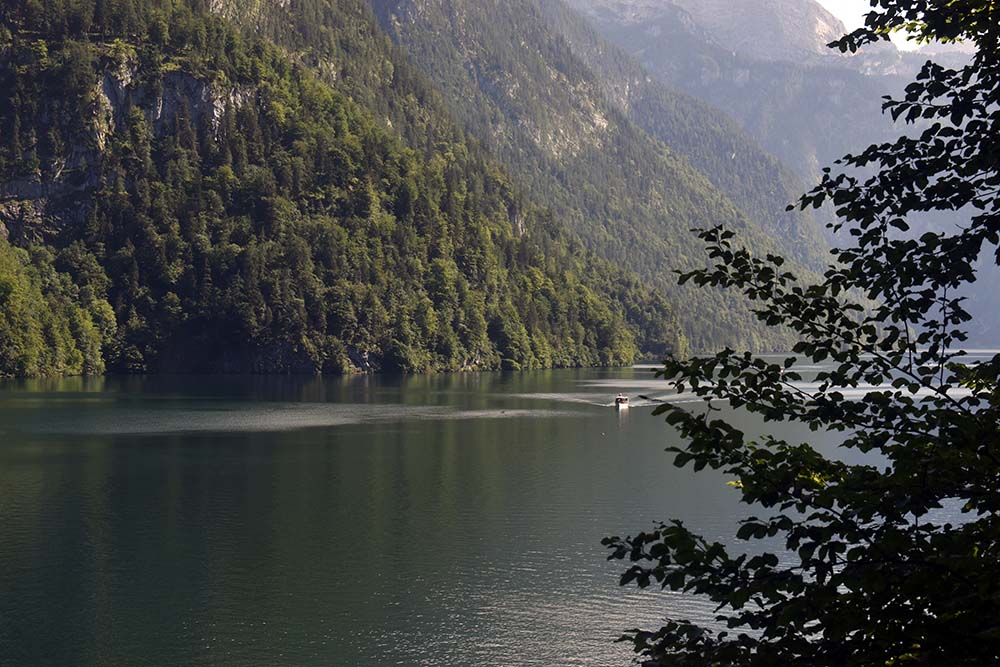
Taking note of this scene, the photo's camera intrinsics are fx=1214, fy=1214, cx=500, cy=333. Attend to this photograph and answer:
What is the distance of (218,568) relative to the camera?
2248 inches

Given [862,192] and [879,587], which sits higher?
[862,192]

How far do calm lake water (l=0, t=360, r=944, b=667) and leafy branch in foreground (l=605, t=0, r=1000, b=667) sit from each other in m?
29.7

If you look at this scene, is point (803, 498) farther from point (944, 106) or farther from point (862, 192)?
point (944, 106)

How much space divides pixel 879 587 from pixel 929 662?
91cm

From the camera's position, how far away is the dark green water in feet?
149

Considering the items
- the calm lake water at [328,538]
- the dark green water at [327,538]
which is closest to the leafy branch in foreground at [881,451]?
the calm lake water at [328,538]

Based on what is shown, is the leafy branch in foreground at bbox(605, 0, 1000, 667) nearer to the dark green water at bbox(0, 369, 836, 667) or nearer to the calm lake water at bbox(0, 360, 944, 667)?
the calm lake water at bbox(0, 360, 944, 667)

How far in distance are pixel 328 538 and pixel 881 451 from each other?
177 feet

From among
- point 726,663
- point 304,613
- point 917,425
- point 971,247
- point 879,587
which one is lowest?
point 304,613

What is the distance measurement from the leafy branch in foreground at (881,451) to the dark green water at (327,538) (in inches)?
1174

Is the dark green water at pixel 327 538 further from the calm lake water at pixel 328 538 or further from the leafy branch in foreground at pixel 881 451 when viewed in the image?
the leafy branch in foreground at pixel 881 451

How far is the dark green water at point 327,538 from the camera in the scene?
4531cm


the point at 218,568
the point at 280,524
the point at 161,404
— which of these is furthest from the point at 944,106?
the point at 161,404

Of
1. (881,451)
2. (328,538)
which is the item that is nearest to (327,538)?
(328,538)
